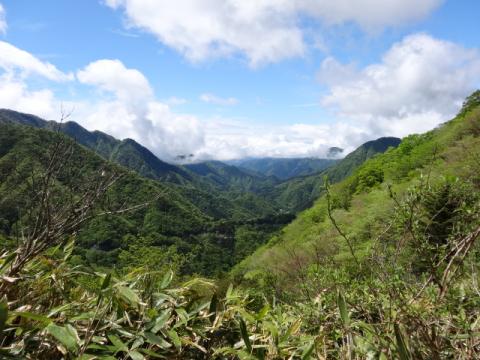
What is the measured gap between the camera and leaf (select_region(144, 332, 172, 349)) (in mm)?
1531

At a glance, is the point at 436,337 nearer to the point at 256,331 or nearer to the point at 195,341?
the point at 256,331

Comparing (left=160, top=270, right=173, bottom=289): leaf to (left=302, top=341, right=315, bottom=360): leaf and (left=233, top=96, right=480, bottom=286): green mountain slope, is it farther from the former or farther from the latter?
(left=233, top=96, right=480, bottom=286): green mountain slope

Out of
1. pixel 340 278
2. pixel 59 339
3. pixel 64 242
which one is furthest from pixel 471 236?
pixel 64 242

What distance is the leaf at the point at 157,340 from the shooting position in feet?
A: 5.02

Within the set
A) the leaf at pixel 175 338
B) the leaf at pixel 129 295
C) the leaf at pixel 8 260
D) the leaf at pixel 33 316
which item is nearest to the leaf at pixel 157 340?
the leaf at pixel 175 338

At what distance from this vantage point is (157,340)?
5.07 feet

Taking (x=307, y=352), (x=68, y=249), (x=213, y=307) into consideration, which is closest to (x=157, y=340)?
(x=213, y=307)

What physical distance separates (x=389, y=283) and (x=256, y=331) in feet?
2.26

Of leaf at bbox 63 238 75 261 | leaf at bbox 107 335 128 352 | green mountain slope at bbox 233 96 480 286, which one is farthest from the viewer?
green mountain slope at bbox 233 96 480 286

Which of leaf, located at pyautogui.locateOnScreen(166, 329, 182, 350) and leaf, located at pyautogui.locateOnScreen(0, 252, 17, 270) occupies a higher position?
leaf, located at pyautogui.locateOnScreen(0, 252, 17, 270)

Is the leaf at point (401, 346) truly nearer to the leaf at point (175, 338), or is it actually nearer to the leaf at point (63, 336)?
the leaf at point (175, 338)

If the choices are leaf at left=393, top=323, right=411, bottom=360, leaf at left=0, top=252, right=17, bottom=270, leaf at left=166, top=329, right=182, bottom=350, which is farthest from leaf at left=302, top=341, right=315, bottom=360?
leaf at left=0, top=252, right=17, bottom=270

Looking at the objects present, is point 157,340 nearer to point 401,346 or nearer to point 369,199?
point 401,346

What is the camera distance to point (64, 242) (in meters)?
2.27
